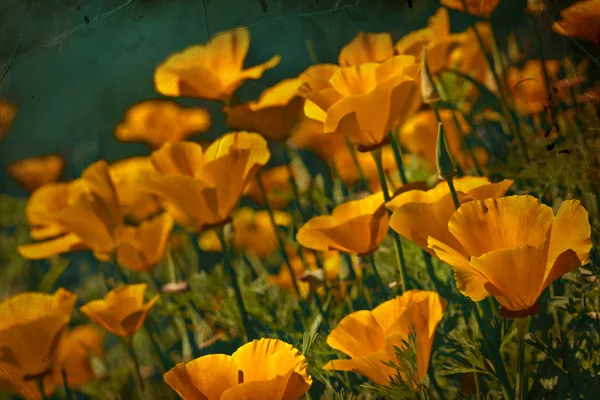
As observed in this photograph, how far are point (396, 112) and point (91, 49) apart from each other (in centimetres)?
55

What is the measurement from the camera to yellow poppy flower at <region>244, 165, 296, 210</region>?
123 cm

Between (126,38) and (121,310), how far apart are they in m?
0.43

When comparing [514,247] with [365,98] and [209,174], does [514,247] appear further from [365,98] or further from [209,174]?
[209,174]

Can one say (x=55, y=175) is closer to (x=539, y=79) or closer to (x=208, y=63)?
(x=208, y=63)

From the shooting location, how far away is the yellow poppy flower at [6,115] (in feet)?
3.65

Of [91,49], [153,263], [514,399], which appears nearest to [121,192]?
[153,263]

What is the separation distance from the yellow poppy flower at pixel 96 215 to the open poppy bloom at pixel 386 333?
1.44 ft

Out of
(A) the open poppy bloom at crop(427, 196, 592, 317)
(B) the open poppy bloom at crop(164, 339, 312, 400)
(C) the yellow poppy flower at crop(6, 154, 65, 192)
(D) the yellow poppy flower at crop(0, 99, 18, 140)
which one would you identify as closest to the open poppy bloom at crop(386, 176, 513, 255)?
(A) the open poppy bloom at crop(427, 196, 592, 317)

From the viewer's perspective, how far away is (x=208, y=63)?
40.1 inches

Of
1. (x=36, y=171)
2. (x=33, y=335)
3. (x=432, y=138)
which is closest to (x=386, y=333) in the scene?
(x=33, y=335)

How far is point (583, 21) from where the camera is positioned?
3.00ft

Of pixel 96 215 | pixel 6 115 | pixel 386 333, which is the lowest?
pixel 386 333

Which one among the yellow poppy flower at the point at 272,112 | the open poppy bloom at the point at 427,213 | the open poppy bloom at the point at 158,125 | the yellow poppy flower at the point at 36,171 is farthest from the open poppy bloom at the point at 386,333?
the yellow poppy flower at the point at 36,171

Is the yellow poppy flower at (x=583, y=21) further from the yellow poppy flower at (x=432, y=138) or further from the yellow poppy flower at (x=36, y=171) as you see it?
the yellow poppy flower at (x=36, y=171)
